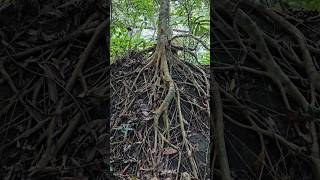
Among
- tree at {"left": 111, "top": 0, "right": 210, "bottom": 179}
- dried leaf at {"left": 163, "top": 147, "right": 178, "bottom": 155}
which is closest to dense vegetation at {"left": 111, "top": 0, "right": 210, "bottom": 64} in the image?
tree at {"left": 111, "top": 0, "right": 210, "bottom": 179}

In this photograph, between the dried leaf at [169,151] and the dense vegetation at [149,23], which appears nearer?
the dried leaf at [169,151]

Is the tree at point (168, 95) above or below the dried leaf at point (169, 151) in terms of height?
above

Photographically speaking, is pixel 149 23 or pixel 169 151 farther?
pixel 149 23

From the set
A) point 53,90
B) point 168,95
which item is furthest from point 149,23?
point 53,90

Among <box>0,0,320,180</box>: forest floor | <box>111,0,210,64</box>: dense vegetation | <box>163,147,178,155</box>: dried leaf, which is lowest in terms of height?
<box>163,147,178,155</box>: dried leaf

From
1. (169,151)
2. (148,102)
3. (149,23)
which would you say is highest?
(149,23)

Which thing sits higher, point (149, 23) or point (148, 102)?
point (149, 23)

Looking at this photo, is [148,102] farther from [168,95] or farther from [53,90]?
[53,90]

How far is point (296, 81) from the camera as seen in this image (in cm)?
195

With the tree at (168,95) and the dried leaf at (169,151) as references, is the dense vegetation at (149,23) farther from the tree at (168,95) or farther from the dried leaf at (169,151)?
the dried leaf at (169,151)

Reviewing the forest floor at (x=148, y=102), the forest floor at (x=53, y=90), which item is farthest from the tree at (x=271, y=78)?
the forest floor at (x=53, y=90)


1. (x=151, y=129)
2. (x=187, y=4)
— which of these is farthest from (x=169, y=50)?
(x=151, y=129)

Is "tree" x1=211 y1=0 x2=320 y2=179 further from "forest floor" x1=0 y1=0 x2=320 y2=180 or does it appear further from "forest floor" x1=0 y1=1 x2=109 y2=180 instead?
"forest floor" x1=0 y1=1 x2=109 y2=180

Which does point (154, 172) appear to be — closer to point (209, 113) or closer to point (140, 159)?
point (140, 159)
